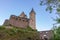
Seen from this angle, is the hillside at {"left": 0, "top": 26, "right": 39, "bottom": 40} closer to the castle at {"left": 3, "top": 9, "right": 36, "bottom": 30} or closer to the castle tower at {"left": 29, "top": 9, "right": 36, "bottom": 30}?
the castle at {"left": 3, "top": 9, "right": 36, "bottom": 30}

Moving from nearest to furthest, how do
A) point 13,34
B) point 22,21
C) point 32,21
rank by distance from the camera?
point 13,34 < point 22,21 < point 32,21

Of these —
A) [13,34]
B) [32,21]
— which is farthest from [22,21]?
[13,34]

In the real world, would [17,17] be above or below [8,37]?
above

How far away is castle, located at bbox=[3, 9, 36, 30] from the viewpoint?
4540cm

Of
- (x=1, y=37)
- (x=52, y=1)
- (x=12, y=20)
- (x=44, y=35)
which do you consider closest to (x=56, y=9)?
(x=52, y=1)

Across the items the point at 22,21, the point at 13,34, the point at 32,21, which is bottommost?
the point at 13,34

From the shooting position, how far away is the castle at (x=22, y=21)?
149 ft

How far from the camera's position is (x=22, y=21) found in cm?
4856

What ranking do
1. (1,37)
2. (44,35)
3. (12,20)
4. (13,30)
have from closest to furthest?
Result: (1,37) → (13,30) → (44,35) → (12,20)

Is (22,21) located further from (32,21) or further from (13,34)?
(13,34)

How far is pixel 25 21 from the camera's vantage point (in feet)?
160

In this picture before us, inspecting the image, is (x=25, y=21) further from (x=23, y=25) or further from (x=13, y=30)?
(x=13, y=30)

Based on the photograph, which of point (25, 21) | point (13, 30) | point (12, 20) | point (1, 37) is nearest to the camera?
point (1, 37)

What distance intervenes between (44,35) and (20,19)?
9.32 m
